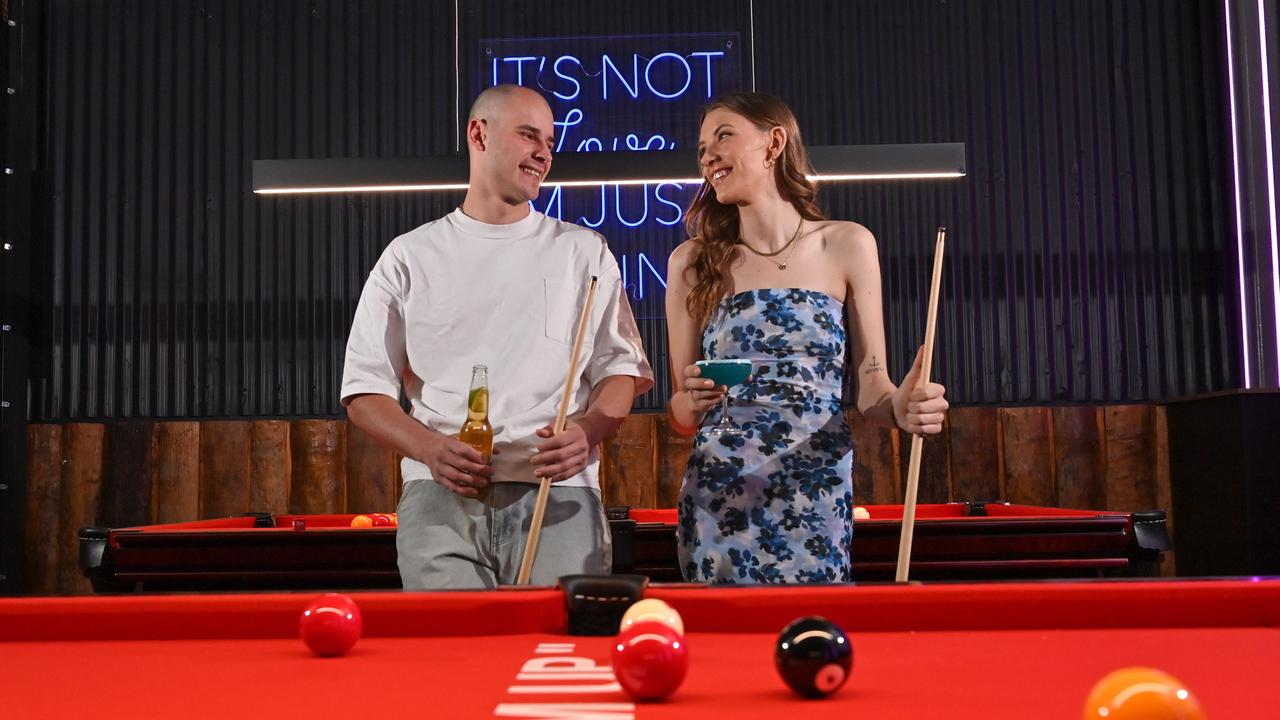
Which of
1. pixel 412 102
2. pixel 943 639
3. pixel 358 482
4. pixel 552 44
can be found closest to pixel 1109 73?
pixel 552 44

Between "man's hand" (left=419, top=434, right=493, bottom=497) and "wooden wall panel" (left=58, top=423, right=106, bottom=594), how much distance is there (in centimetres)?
501

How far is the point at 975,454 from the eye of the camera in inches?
246

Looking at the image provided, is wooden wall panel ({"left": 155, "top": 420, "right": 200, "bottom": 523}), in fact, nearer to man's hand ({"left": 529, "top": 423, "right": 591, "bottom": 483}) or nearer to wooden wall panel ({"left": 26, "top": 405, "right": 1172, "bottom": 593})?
wooden wall panel ({"left": 26, "top": 405, "right": 1172, "bottom": 593})

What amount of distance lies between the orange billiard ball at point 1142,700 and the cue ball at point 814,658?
0.27 meters

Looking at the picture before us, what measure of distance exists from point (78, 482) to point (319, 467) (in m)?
1.44

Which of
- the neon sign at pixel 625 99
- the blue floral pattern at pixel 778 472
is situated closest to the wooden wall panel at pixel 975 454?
the neon sign at pixel 625 99

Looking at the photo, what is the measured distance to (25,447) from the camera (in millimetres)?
6422

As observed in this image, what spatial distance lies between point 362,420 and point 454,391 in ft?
0.75

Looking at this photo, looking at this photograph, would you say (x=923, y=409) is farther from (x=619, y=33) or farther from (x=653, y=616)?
(x=619, y=33)

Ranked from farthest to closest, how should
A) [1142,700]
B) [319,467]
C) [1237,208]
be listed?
[1237,208]
[319,467]
[1142,700]

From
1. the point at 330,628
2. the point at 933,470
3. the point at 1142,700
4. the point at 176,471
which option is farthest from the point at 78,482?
the point at 1142,700

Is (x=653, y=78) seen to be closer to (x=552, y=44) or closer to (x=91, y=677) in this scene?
(x=552, y=44)

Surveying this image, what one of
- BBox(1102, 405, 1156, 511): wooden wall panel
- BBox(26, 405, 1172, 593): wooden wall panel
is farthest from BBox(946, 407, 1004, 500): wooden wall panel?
BBox(1102, 405, 1156, 511): wooden wall panel

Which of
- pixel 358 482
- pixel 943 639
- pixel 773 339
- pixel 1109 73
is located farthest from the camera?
pixel 1109 73
